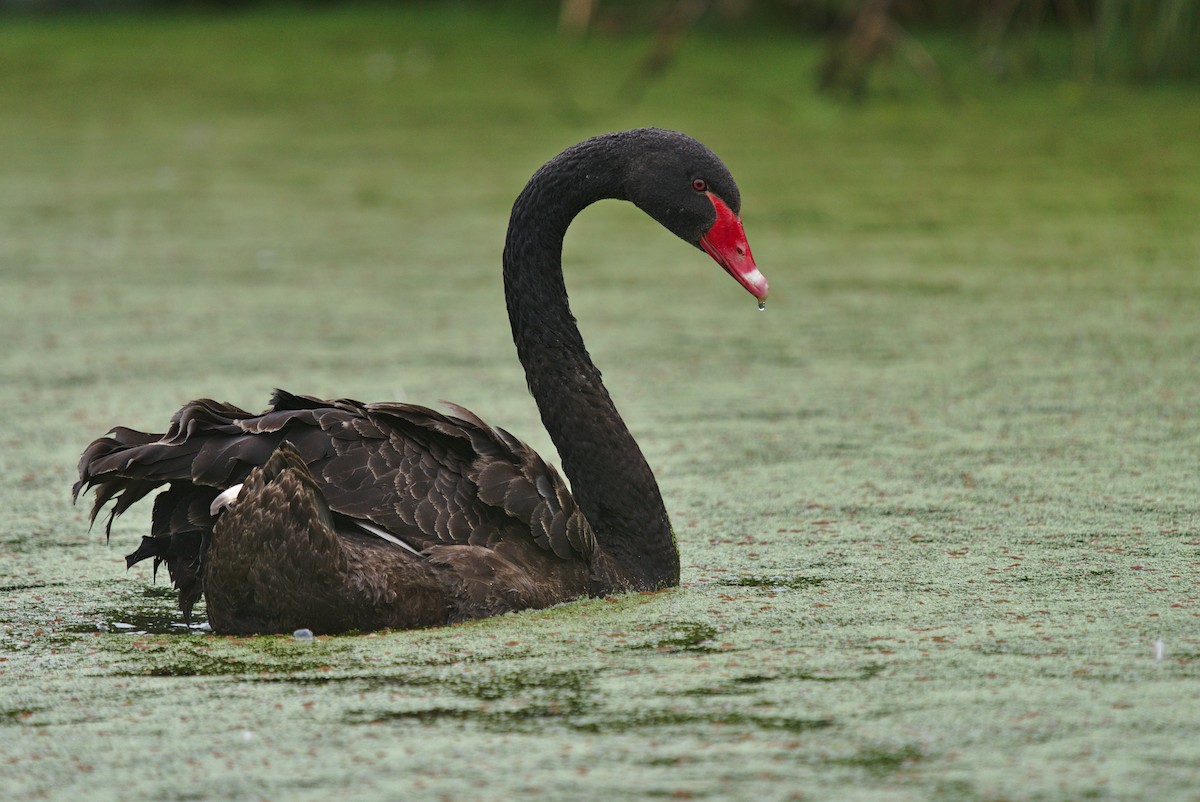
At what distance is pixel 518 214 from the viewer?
3084mm

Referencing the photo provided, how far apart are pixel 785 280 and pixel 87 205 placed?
2678 millimetres

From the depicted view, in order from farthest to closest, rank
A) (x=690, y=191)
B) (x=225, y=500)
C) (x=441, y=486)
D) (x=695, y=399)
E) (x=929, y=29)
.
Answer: (x=929, y=29), (x=695, y=399), (x=690, y=191), (x=441, y=486), (x=225, y=500)

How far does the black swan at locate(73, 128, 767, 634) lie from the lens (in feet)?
8.66

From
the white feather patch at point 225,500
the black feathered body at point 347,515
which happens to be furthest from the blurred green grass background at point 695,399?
the white feather patch at point 225,500

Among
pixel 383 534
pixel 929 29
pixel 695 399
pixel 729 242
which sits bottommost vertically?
pixel 383 534

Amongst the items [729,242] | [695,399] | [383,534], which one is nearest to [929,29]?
[695,399]

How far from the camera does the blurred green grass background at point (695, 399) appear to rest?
87.2 inches

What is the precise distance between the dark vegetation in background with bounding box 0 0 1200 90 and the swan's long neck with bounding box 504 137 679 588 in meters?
5.04

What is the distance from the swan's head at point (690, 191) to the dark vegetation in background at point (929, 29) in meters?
4.98

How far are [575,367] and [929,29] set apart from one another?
7.74 m

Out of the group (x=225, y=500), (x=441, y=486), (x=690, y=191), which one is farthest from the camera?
(x=690, y=191)

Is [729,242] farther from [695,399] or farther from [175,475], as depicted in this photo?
[695,399]

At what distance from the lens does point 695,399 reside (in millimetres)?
4309

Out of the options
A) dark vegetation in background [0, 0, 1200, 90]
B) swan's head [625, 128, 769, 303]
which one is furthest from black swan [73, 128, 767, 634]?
dark vegetation in background [0, 0, 1200, 90]
